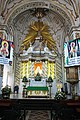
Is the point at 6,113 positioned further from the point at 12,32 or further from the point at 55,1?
the point at 12,32

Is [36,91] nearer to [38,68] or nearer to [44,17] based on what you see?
[38,68]

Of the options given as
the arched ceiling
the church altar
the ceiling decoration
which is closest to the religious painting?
the ceiling decoration

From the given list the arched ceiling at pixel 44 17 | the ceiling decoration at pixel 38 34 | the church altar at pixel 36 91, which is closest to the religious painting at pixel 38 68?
the ceiling decoration at pixel 38 34

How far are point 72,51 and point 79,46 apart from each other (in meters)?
0.52

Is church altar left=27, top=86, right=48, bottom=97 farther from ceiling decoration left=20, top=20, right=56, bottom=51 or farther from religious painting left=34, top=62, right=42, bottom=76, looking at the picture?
ceiling decoration left=20, top=20, right=56, bottom=51

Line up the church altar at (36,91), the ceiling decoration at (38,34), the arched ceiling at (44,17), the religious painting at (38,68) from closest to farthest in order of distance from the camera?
the church altar at (36,91) → the arched ceiling at (44,17) → the religious painting at (38,68) → the ceiling decoration at (38,34)

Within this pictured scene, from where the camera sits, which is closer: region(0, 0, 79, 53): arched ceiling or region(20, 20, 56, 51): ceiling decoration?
region(0, 0, 79, 53): arched ceiling

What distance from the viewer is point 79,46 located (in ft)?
32.4

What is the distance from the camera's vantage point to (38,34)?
59.9ft

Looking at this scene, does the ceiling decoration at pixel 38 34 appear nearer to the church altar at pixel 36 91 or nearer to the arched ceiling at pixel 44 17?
the arched ceiling at pixel 44 17

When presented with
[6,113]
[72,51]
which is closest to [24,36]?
[72,51]

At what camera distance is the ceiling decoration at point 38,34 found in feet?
59.7

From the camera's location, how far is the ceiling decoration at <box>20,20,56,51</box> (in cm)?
1819

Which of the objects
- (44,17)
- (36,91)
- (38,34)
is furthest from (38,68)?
(44,17)
